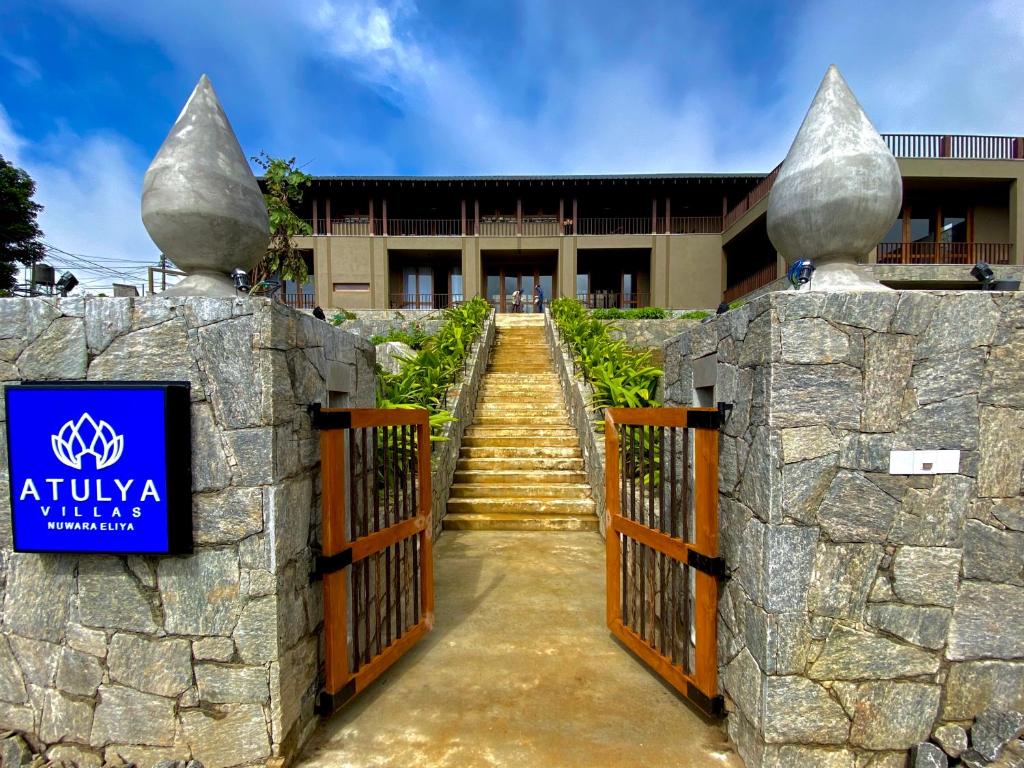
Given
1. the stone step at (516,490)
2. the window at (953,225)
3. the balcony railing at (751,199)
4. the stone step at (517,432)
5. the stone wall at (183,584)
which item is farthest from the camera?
the balcony railing at (751,199)

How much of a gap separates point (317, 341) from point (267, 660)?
1.70m

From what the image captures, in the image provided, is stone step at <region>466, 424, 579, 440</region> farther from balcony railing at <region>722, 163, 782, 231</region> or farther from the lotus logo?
balcony railing at <region>722, 163, 782, 231</region>

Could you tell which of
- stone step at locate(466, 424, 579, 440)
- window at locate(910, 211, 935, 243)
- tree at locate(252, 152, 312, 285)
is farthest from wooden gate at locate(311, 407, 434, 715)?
window at locate(910, 211, 935, 243)

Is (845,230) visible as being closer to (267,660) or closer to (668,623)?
(668,623)

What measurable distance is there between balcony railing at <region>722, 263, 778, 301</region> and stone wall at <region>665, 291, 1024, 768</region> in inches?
594

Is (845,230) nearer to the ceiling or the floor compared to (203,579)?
nearer to the ceiling

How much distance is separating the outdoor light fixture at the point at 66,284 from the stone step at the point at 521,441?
5.41 metres

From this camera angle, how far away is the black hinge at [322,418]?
2.76 m

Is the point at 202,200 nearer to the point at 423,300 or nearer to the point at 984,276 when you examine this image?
the point at 984,276

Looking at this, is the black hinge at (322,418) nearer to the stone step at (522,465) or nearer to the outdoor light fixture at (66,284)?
the outdoor light fixture at (66,284)

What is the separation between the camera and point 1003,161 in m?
14.1

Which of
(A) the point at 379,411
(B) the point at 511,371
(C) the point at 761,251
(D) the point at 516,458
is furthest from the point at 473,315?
(C) the point at 761,251

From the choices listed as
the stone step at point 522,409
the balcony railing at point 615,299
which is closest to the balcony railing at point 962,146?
the balcony railing at point 615,299

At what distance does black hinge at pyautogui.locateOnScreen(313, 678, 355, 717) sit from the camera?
9.16 ft
